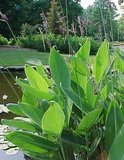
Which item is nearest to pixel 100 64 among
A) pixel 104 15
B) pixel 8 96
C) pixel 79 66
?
pixel 79 66

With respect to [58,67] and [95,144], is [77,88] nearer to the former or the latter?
[58,67]

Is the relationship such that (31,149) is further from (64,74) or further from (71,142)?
(64,74)

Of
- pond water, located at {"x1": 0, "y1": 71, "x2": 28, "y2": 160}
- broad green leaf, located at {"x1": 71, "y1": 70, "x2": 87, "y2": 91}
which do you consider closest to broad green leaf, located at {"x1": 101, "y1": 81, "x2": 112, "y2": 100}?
broad green leaf, located at {"x1": 71, "y1": 70, "x2": 87, "y2": 91}

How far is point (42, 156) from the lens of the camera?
5.38 ft

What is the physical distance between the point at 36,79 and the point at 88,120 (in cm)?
38

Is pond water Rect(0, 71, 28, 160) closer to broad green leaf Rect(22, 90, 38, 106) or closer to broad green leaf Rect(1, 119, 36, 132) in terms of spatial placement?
broad green leaf Rect(22, 90, 38, 106)

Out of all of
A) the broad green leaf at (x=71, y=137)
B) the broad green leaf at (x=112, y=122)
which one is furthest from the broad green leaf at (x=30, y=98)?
the broad green leaf at (x=112, y=122)

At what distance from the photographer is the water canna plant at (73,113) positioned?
1.44m

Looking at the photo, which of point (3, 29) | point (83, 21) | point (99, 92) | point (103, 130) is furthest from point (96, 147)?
point (3, 29)

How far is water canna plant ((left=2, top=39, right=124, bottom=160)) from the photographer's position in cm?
144

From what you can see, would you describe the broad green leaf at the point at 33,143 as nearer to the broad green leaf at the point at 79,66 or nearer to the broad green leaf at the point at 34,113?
the broad green leaf at the point at 34,113

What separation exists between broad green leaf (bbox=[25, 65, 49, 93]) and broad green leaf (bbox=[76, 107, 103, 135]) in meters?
0.29

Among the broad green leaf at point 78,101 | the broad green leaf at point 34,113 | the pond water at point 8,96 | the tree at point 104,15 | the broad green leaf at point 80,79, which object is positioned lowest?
the pond water at point 8,96

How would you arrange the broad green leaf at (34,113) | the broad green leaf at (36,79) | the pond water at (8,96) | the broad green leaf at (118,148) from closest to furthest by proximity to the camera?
the broad green leaf at (118,148), the broad green leaf at (34,113), the broad green leaf at (36,79), the pond water at (8,96)
